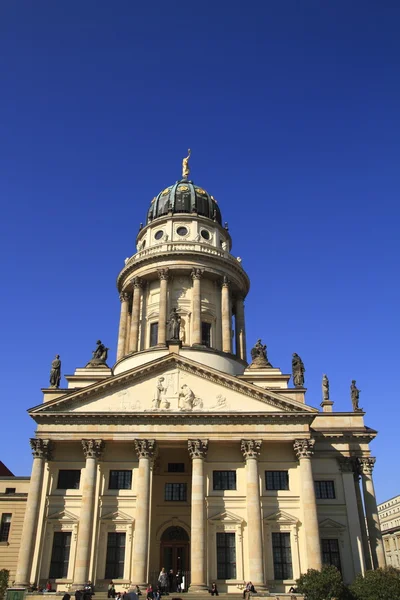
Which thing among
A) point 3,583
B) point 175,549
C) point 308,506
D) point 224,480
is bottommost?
point 3,583

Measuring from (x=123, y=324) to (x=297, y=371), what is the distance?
1963cm

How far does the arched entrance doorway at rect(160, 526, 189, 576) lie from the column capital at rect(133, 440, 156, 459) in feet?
20.3

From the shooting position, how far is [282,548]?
3722 centimetres

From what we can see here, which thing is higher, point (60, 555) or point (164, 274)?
point (164, 274)

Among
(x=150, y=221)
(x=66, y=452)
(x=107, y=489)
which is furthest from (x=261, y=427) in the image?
(x=150, y=221)

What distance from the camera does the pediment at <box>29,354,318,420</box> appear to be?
39250mm

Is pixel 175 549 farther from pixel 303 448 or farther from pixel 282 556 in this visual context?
pixel 303 448

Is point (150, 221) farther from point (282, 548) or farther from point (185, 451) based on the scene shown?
point (282, 548)

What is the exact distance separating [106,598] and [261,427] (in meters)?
14.5

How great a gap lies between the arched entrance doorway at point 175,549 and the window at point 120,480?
453cm

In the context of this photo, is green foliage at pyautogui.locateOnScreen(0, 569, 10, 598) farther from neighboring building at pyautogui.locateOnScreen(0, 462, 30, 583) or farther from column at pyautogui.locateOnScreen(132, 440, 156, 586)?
neighboring building at pyautogui.locateOnScreen(0, 462, 30, 583)

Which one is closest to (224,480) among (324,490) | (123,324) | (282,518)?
(282,518)

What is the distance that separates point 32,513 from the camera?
120 ft

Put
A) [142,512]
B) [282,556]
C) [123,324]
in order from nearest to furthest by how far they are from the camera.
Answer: [142,512] < [282,556] < [123,324]
